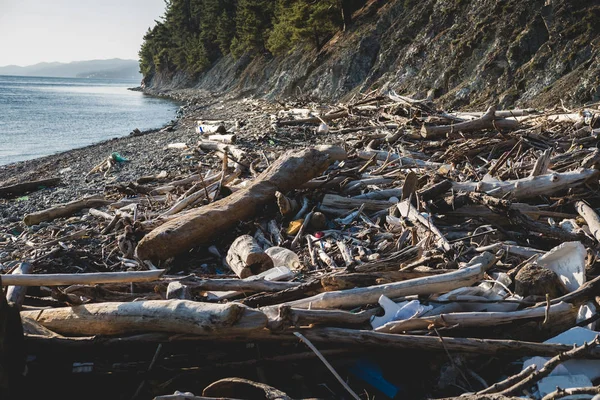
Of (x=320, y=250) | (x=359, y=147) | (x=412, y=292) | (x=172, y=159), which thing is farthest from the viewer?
(x=172, y=159)

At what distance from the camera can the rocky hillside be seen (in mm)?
15188

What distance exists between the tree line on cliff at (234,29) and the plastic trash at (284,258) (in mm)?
28986

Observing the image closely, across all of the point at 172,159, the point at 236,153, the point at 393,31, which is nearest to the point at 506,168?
the point at 236,153

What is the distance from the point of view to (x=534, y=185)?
5535 mm

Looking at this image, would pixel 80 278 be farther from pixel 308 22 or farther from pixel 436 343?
pixel 308 22

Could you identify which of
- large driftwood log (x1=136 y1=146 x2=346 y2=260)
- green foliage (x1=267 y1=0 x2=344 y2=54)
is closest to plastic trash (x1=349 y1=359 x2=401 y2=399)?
large driftwood log (x1=136 y1=146 x2=346 y2=260)

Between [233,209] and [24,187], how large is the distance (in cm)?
840

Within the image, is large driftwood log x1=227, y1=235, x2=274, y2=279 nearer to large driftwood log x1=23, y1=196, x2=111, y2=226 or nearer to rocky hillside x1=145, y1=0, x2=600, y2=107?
large driftwood log x1=23, y1=196, x2=111, y2=226

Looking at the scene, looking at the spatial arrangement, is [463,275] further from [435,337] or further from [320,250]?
[320,250]

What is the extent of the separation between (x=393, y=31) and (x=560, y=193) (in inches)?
973

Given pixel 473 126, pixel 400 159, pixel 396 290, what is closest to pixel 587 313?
pixel 396 290

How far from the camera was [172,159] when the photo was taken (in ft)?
38.6

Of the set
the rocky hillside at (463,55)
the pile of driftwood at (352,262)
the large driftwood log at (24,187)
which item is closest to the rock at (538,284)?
the pile of driftwood at (352,262)

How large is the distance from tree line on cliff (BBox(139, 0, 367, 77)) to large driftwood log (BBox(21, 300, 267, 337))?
30.7m
